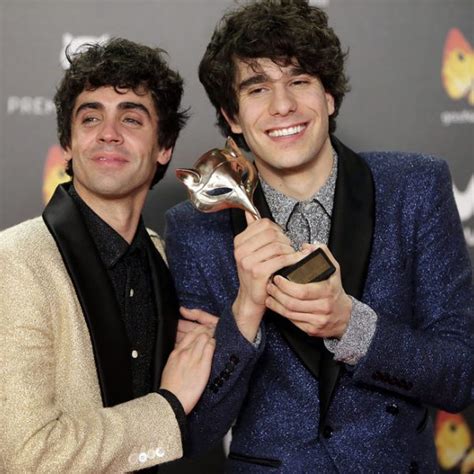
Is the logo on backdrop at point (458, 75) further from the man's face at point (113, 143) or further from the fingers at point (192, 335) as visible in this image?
the fingers at point (192, 335)

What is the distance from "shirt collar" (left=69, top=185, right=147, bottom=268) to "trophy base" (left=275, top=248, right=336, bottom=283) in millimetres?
491

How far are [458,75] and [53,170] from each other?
1335 mm

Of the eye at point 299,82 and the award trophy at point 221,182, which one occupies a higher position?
the eye at point 299,82

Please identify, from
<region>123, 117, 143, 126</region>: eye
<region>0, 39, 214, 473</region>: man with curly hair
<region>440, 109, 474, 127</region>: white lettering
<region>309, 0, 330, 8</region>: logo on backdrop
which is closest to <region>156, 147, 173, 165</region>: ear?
<region>0, 39, 214, 473</region>: man with curly hair

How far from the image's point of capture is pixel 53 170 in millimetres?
2697

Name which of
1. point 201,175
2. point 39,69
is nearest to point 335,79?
point 201,175

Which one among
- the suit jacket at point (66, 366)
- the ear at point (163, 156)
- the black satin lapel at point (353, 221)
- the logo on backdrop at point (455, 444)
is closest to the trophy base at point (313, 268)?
the black satin lapel at point (353, 221)

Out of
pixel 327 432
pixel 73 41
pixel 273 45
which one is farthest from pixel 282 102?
pixel 73 41

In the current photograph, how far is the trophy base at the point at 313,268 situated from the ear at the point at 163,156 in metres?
0.70

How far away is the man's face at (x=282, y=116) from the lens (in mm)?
1855

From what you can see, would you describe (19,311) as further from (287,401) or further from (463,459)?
(463,459)

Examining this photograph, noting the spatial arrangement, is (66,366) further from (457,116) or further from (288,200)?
(457,116)

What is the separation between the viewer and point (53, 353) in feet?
5.60

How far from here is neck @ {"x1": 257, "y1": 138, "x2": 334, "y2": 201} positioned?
190 centimetres
